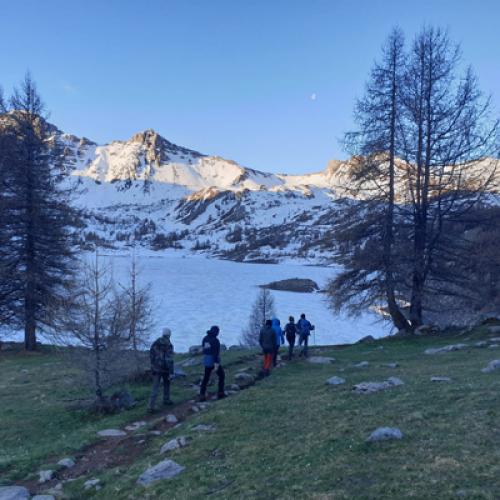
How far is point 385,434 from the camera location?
7.41 meters

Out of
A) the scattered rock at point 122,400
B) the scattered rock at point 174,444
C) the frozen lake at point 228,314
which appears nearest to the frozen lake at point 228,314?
the frozen lake at point 228,314

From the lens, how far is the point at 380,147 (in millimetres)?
23828

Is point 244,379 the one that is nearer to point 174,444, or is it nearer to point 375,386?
point 375,386

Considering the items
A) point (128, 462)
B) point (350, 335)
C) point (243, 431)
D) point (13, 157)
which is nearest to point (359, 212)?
point (243, 431)

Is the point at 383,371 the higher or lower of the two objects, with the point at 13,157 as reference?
lower

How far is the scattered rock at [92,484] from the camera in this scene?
7.93 m

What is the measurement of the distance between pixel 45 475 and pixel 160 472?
111 inches

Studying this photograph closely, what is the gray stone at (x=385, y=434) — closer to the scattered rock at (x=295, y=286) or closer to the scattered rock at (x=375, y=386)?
the scattered rock at (x=375, y=386)

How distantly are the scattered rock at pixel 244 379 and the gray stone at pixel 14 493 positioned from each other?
806 centimetres

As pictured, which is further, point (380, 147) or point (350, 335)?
point (350, 335)

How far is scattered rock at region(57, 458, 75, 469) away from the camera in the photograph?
9344 mm

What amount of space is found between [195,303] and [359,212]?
4420 cm

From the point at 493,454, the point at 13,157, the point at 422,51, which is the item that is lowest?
the point at 493,454

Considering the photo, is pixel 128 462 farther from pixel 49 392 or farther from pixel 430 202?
pixel 430 202
